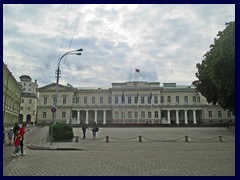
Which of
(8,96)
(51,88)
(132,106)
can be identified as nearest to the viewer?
Result: (8,96)

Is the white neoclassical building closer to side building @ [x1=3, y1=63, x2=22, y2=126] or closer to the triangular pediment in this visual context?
the triangular pediment

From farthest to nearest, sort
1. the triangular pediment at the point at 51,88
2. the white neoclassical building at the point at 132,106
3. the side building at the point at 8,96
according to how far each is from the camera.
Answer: the triangular pediment at the point at 51,88 < the white neoclassical building at the point at 132,106 < the side building at the point at 8,96

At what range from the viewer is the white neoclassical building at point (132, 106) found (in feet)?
259

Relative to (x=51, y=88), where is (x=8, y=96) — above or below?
below

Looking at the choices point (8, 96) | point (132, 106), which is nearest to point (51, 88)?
point (132, 106)

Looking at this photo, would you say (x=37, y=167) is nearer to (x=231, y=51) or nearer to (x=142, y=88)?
(x=231, y=51)

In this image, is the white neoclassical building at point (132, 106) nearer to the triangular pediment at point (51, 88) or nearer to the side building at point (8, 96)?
the triangular pediment at point (51, 88)

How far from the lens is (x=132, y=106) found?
79250 millimetres

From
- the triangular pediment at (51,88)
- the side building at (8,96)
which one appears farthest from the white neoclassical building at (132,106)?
the side building at (8,96)

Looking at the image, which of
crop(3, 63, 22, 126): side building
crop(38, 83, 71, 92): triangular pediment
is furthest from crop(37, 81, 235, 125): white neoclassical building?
crop(3, 63, 22, 126): side building

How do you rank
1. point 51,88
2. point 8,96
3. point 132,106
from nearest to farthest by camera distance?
point 8,96 < point 132,106 < point 51,88

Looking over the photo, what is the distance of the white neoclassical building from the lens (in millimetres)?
78875

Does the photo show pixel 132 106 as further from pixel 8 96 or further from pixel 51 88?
pixel 8 96
